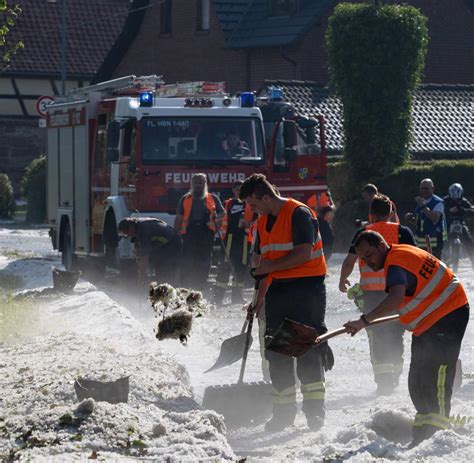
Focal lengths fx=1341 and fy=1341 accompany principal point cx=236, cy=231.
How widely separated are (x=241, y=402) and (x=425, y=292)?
2.43 m

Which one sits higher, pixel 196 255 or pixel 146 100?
pixel 146 100

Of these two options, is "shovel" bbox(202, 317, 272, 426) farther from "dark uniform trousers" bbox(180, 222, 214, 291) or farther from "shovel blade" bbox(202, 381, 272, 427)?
"dark uniform trousers" bbox(180, 222, 214, 291)

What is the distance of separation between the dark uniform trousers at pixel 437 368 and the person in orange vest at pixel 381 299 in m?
2.54

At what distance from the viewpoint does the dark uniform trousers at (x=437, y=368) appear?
8.59 meters

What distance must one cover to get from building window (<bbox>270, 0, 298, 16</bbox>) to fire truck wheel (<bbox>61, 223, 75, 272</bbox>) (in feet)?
58.9

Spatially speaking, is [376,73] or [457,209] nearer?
[457,209]

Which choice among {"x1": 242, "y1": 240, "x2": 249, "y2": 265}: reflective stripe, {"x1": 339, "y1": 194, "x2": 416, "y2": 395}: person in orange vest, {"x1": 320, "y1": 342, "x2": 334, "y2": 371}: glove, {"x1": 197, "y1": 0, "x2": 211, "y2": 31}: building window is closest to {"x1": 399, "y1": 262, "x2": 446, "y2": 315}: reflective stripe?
{"x1": 320, "y1": 342, "x2": 334, "y2": 371}: glove

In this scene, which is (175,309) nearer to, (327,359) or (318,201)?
(327,359)

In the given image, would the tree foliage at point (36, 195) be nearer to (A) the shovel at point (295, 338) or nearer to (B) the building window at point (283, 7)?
(B) the building window at point (283, 7)

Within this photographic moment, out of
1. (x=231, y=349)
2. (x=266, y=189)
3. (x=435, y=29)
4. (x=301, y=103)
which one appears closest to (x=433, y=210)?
(x=231, y=349)

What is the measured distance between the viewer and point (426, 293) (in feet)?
28.1

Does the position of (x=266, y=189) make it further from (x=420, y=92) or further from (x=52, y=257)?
(x=420, y=92)

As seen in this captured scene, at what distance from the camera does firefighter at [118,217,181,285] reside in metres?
16.8

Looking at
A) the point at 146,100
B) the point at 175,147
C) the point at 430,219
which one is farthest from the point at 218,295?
the point at 430,219
